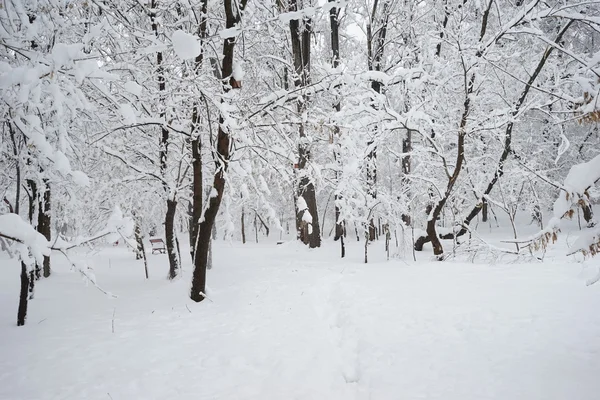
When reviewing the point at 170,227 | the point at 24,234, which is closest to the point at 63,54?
the point at 24,234

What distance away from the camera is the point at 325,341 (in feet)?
15.6

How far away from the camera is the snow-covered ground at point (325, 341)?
135 inches

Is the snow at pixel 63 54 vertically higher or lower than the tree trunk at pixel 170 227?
higher

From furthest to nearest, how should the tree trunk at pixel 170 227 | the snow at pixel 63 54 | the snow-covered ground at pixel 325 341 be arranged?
1. the tree trunk at pixel 170 227
2. the snow-covered ground at pixel 325 341
3. the snow at pixel 63 54

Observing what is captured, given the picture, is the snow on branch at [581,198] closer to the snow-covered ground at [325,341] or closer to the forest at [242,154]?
the forest at [242,154]

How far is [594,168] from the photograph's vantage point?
9.73 ft

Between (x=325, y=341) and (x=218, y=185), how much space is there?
343 centimetres

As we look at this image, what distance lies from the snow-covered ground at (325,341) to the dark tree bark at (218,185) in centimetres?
43

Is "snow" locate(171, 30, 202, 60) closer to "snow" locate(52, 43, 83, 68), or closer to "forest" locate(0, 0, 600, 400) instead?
"forest" locate(0, 0, 600, 400)

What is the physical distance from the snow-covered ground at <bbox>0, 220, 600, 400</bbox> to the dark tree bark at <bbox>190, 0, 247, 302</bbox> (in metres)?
0.43

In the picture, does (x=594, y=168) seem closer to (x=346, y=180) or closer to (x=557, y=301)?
(x=557, y=301)

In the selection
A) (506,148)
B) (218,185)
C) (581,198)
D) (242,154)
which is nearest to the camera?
(581,198)

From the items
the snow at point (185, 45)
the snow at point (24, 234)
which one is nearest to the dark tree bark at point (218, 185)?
the snow at point (185, 45)

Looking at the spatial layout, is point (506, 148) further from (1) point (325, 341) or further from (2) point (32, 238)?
(2) point (32, 238)
